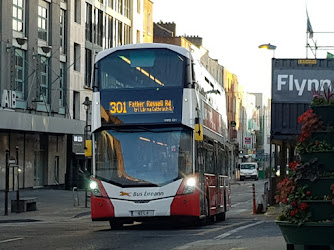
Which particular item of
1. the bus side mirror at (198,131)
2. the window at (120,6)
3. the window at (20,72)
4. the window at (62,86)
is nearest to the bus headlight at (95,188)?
the bus side mirror at (198,131)

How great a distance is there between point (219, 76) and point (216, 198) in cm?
8673

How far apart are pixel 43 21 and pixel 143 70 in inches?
1205

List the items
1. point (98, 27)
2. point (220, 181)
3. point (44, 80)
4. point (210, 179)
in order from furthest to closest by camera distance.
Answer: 1. point (98, 27)
2. point (44, 80)
3. point (220, 181)
4. point (210, 179)

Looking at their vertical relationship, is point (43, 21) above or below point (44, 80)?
above

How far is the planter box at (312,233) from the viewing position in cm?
1076

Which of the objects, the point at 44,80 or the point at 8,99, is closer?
the point at 8,99

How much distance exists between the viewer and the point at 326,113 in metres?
11.4

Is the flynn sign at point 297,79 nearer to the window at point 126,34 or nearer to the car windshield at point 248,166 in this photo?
the window at point 126,34

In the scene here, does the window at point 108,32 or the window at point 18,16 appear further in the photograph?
the window at point 108,32

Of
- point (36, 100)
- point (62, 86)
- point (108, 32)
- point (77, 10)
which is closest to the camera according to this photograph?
point (36, 100)

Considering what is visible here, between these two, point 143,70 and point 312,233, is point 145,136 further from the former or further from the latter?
point 312,233

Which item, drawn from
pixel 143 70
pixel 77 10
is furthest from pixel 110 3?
pixel 143 70

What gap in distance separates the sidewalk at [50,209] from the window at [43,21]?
886cm

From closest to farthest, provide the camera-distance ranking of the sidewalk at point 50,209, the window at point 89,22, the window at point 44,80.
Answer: the sidewalk at point 50,209
the window at point 44,80
the window at point 89,22
